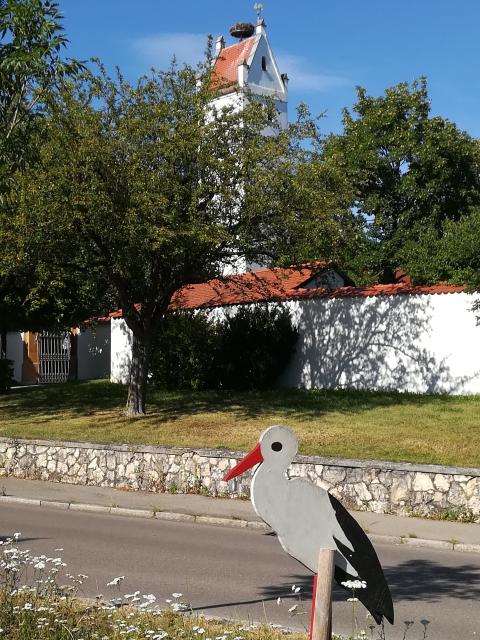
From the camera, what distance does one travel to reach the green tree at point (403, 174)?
34.3m

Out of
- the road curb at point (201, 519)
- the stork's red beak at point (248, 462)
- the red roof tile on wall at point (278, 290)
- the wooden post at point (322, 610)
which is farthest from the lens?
the red roof tile on wall at point (278, 290)

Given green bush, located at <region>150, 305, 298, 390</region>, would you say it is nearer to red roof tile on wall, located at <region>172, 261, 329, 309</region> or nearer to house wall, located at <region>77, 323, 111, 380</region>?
red roof tile on wall, located at <region>172, 261, 329, 309</region>

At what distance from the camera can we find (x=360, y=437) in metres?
A: 17.3

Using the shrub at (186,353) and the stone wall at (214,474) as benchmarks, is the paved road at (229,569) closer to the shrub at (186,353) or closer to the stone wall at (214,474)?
Answer: the stone wall at (214,474)

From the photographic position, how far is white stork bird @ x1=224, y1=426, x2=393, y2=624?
5.28 meters

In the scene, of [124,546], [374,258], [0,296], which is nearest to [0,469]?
[124,546]

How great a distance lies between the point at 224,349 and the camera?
86.8 ft

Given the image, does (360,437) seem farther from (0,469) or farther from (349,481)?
(0,469)

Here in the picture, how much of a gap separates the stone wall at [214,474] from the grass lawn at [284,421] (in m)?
1.57

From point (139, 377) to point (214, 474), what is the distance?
795 cm

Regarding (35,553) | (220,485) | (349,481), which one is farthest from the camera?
(220,485)

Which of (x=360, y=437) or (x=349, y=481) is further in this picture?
(x=360, y=437)

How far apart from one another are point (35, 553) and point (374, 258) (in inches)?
1065

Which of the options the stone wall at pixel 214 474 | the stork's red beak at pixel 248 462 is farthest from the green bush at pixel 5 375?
the stork's red beak at pixel 248 462
